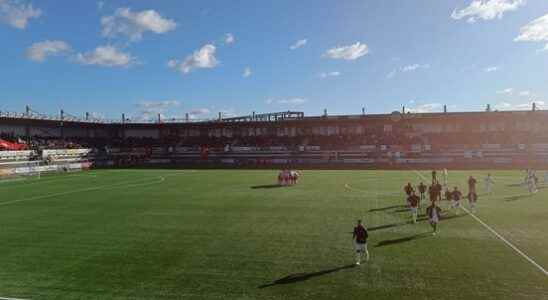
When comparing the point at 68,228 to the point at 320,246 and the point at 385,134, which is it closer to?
the point at 320,246

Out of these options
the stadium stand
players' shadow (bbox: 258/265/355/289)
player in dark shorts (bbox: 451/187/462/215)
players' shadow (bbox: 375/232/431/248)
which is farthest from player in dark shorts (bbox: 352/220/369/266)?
the stadium stand

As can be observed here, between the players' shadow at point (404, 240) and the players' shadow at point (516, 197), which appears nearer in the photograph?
the players' shadow at point (404, 240)

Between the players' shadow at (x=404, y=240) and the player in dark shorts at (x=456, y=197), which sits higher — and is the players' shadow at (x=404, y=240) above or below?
below

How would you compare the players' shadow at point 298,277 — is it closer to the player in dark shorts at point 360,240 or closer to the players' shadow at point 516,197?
the player in dark shorts at point 360,240

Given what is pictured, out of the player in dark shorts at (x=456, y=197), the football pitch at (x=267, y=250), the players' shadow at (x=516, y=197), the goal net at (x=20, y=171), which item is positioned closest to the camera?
the football pitch at (x=267, y=250)

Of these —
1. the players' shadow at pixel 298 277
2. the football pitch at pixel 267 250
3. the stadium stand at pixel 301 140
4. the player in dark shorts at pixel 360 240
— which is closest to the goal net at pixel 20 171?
the stadium stand at pixel 301 140

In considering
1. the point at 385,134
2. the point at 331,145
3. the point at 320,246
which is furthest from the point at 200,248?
the point at 385,134

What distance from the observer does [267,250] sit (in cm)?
1606

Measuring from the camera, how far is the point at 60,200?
3023 centimetres

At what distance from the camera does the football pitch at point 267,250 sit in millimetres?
12112

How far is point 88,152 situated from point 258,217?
63.5 m

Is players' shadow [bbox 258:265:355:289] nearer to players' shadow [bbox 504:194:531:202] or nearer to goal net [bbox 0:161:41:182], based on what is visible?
players' shadow [bbox 504:194:531:202]

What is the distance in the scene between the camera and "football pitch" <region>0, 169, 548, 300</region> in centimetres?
1211

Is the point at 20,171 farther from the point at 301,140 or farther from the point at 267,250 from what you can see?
the point at 267,250
